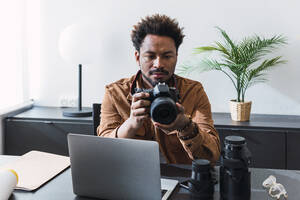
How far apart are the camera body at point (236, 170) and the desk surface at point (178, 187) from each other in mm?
104

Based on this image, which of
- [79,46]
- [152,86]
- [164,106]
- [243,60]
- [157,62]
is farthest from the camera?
[79,46]

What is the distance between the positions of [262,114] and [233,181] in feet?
5.91

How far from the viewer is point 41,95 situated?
10.2ft

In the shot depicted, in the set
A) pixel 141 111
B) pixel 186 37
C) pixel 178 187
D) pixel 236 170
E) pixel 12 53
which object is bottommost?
pixel 178 187

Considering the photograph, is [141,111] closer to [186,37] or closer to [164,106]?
[164,106]

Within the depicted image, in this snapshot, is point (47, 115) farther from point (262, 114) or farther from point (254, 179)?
point (254, 179)

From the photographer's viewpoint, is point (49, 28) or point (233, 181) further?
point (49, 28)

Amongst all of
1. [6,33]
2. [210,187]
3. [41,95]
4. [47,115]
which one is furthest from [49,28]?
[210,187]

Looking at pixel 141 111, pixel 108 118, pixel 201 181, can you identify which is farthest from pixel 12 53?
pixel 201 181

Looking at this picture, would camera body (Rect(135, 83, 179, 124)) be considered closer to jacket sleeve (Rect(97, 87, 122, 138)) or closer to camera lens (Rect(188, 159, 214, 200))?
camera lens (Rect(188, 159, 214, 200))

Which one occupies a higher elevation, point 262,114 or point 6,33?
point 6,33

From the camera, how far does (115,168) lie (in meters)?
1.06

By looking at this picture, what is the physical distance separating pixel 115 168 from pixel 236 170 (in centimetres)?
34

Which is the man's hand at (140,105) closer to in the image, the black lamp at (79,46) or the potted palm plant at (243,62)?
the potted palm plant at (243,62)
